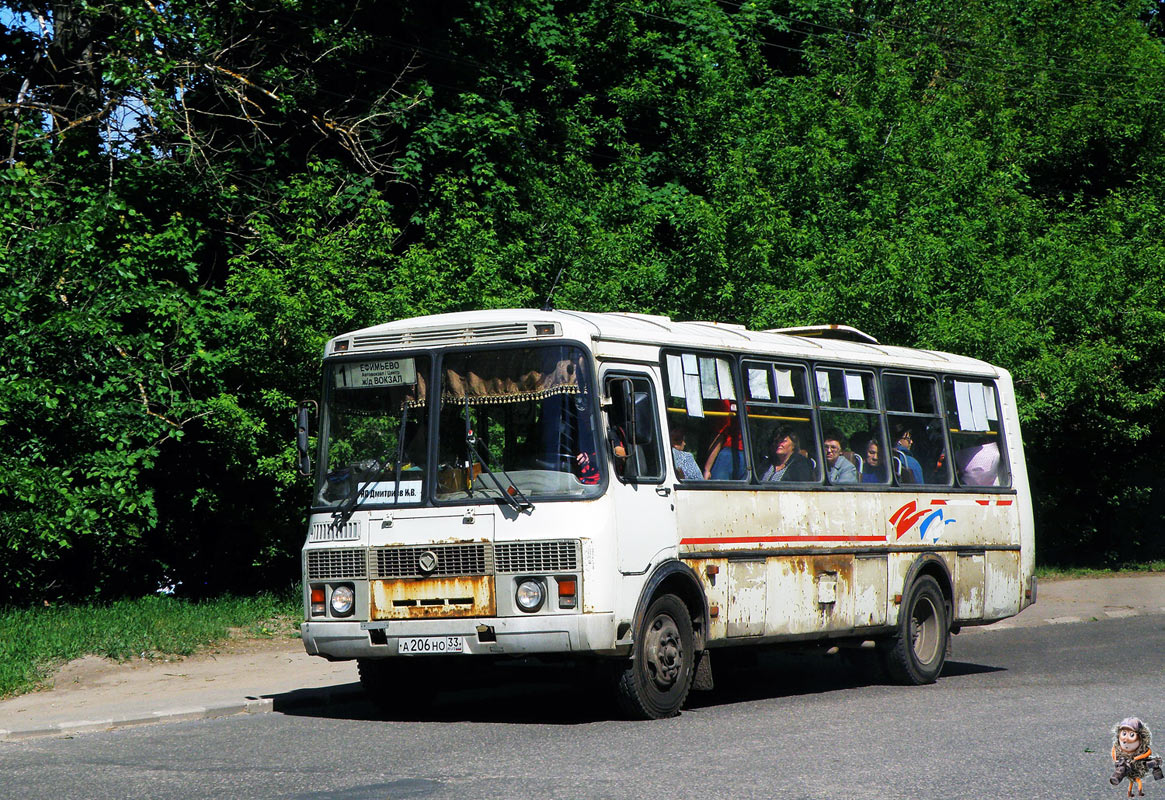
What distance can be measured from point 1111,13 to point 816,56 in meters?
14.7

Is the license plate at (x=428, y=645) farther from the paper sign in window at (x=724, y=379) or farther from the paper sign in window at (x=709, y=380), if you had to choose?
the paper sign in window at (x=724, y=379)

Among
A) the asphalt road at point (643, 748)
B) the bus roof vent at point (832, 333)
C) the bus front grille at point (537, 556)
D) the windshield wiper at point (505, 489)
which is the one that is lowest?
the asphalt road at point (643, 748)

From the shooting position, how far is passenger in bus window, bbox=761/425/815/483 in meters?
12.3

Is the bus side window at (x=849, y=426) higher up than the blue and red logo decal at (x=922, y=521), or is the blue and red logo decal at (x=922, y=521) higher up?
the bus side window at (x=849, y=426)

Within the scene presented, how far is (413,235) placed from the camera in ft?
79.5

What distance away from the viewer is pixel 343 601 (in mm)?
10672

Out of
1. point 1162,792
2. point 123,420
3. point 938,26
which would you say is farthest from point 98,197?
point 938,26

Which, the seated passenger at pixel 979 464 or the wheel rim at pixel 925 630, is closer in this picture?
the wheel rim at pixel 925 630

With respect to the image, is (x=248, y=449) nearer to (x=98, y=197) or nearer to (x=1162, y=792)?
(x=98, y=197)

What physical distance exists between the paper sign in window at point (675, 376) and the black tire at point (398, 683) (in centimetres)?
283

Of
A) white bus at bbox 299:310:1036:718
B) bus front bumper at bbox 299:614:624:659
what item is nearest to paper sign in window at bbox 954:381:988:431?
white bus at bbox 299:310:1036:718

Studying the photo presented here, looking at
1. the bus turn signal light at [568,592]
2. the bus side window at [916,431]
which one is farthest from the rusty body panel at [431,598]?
the bus side window at [916,431]

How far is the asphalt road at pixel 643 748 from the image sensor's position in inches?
301

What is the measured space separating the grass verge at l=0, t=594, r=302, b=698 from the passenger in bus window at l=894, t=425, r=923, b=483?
7.20 m
